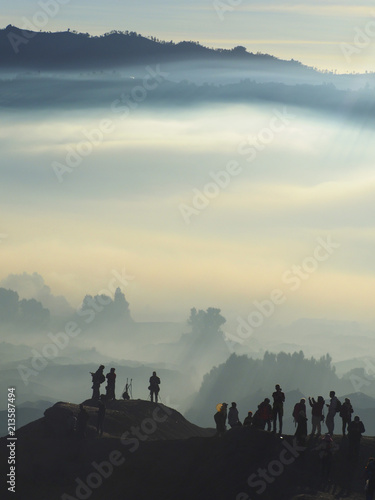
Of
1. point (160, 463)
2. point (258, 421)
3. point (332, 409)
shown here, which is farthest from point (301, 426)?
point (160, 463)

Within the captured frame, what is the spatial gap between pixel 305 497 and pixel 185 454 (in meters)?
13.2

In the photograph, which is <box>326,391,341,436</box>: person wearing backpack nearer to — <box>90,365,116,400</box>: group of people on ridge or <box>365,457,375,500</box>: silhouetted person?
<box>365,457,375,500</box>: silhouetted person

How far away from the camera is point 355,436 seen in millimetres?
49719

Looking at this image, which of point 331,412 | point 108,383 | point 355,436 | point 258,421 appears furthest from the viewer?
point 108,383

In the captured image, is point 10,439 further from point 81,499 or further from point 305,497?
point 305,497

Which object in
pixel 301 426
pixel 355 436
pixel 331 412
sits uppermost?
pixel 331 412

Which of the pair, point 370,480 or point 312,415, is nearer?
point 370,480

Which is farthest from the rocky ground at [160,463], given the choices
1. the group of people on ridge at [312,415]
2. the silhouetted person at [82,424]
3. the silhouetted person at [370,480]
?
the silhouetted person at [370,480]

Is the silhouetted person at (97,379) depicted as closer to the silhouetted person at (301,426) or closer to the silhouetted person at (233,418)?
the silhouetted person at (233,418)

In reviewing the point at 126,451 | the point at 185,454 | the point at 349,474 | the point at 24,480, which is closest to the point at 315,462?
the point at 349,474

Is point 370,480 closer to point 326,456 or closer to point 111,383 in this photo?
point 326,456

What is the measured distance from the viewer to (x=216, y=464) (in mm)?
52812

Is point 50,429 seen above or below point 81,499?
above
